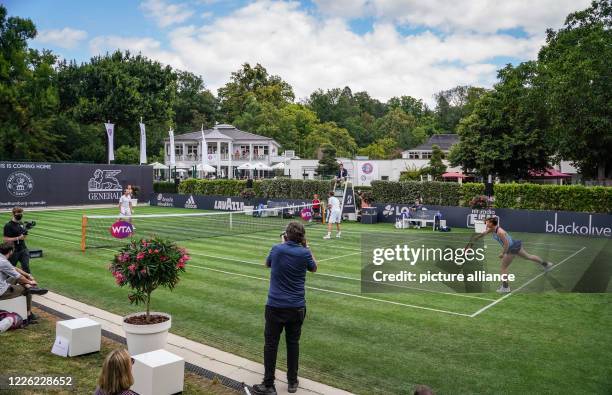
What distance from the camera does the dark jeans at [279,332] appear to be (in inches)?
251

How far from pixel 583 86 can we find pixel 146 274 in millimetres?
32047

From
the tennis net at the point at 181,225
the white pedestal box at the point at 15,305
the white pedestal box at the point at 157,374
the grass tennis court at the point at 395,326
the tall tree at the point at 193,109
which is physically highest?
the tall tree at the point at 193,109

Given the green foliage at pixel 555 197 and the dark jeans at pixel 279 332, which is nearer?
the dark jeans at pixel 279 332

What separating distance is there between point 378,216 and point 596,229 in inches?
480

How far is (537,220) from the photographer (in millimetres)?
26328

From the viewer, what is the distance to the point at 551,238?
2397cm

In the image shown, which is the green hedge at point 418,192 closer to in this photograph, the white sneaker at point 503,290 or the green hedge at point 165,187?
the white sneaker at point 503,290

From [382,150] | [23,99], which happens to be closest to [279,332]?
Answer: [23,99]

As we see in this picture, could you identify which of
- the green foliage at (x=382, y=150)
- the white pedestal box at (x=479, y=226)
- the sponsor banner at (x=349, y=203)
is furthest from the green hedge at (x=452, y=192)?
the green foliage at (x=382, y=150)

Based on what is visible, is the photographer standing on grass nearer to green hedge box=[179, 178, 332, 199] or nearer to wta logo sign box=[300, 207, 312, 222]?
wta logo sign box=[300, 207, 312, 222]

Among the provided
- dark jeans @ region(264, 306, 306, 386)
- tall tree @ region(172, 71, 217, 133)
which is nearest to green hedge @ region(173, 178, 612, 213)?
dark jeans @ region(264, 306, 306, 386)

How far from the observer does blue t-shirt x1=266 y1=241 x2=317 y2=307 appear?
6.42 meters

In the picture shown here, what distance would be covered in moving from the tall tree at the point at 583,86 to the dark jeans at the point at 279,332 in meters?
31.1

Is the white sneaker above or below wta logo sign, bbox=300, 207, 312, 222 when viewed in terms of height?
below
